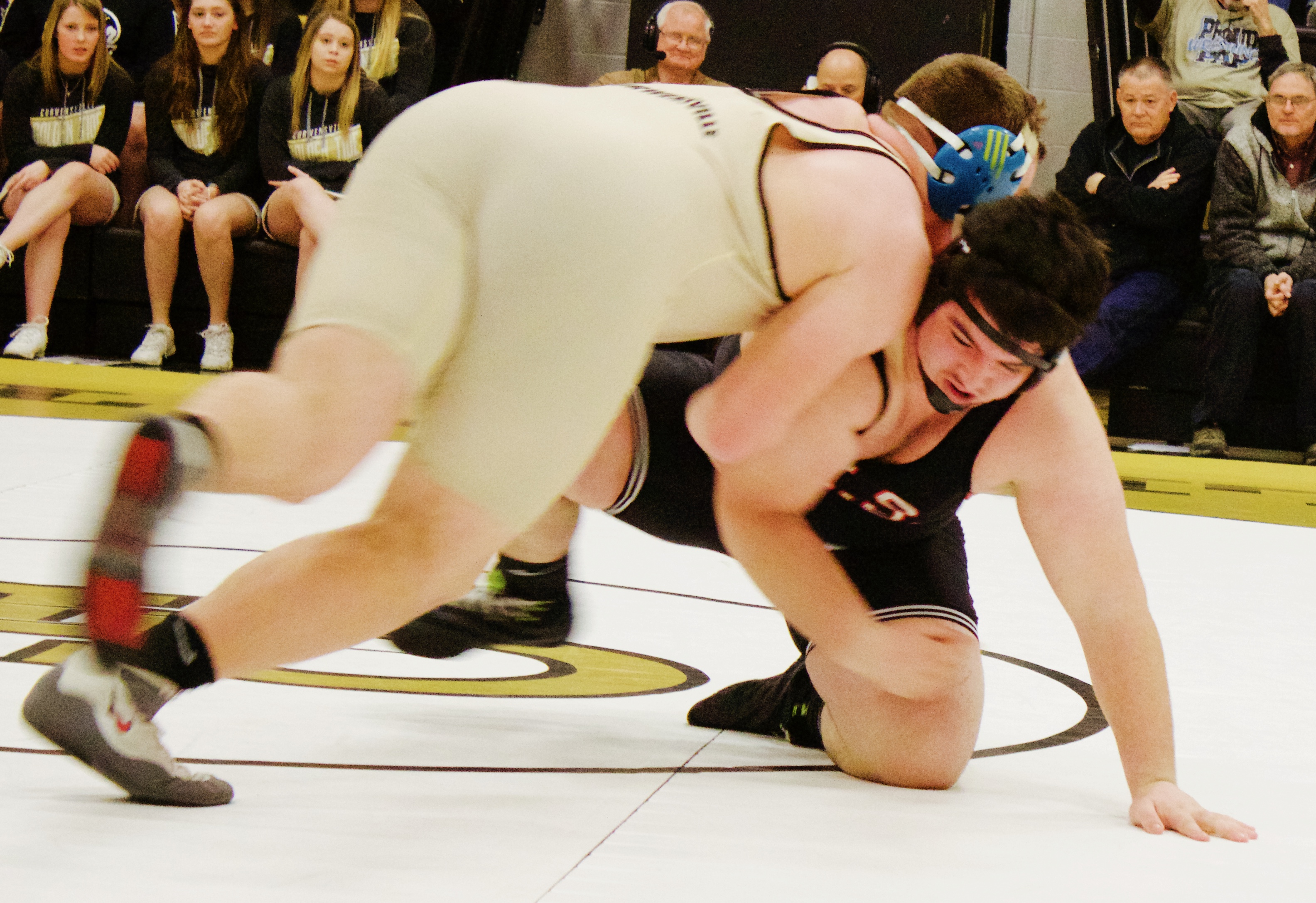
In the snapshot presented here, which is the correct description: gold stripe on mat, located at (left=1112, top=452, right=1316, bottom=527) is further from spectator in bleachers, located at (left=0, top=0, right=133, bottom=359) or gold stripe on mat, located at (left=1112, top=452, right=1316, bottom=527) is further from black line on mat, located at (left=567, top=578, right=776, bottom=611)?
spectator in bleachers, located at (left=0, top=0, right=133, bottom=359)

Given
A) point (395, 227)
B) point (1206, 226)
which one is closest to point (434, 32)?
point (1206, 226)

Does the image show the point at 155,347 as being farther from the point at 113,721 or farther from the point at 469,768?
the point at 113,721

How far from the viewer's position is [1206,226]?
546 cm

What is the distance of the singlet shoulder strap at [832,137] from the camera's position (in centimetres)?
132

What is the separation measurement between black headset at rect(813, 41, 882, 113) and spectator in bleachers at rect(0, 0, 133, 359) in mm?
2672

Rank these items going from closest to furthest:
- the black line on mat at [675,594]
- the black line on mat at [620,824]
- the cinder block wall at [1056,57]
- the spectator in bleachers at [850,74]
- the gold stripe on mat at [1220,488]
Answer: the black line on mat at [620,824] < the black line on mat at [675,594] < the gold stripe on mat at [1220,488] < the spectator in bleachers at [850,74] < the cinder block wall at [1056,57]

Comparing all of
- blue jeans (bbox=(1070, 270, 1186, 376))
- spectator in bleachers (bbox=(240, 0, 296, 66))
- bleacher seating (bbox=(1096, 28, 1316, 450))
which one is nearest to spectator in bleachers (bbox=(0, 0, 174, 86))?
spectator in bleachers (bbox=(240, 0, 296, 66))

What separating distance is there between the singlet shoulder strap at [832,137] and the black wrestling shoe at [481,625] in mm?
753

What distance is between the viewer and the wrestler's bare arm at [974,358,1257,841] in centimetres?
147

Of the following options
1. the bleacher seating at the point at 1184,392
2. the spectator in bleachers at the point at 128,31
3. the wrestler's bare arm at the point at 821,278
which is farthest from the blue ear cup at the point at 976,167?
the spectator in bleachers at the point at 128,31

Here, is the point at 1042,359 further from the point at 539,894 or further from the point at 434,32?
the point at 434,32

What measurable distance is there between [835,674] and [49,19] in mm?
4696

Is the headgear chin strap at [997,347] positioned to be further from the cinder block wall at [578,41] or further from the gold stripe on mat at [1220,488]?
the cinder block wall at [578,41]

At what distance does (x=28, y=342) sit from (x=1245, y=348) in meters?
4.15
